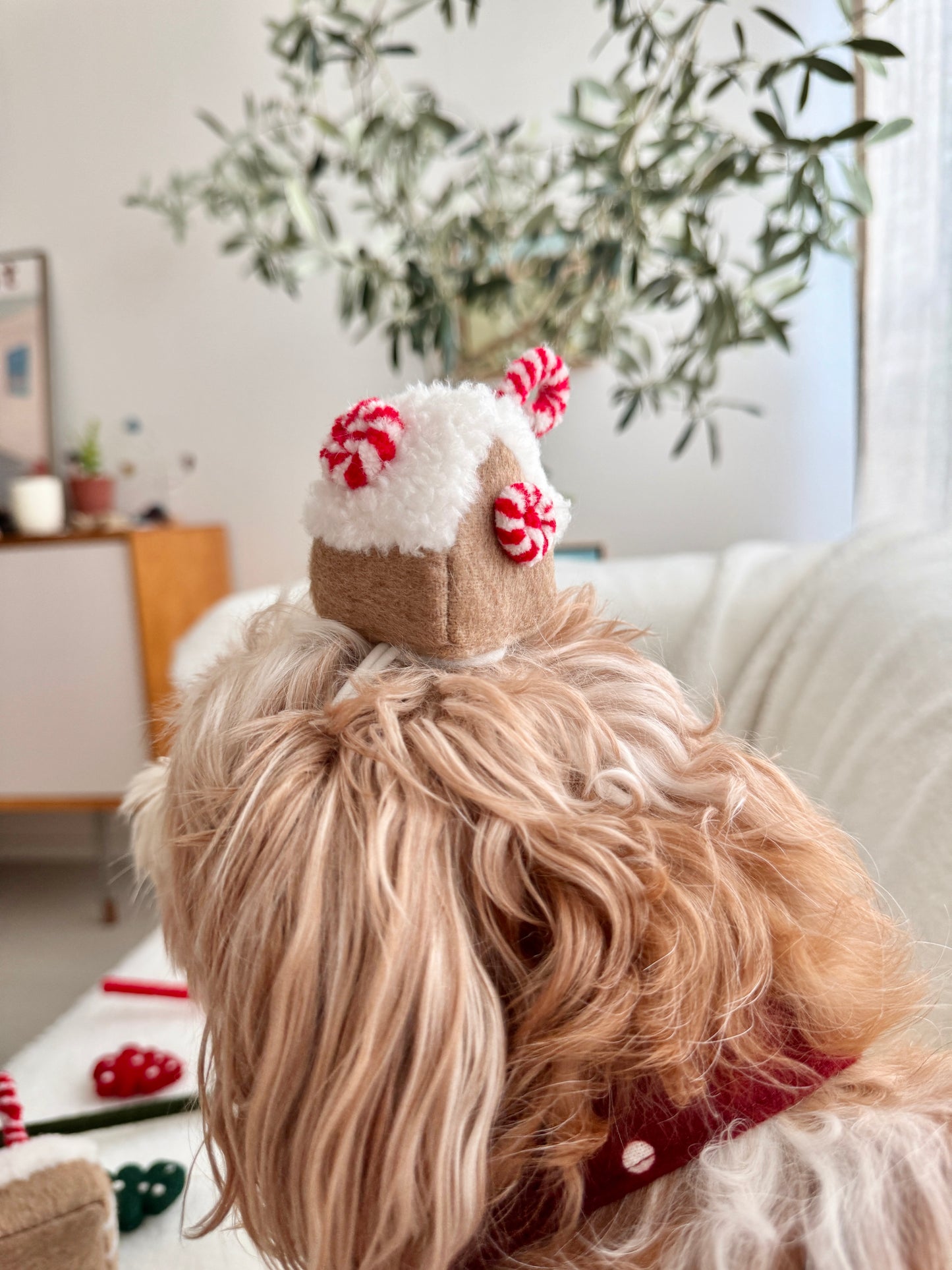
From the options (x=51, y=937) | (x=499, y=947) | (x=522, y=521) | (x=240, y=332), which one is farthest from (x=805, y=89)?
(x=51, y=937)

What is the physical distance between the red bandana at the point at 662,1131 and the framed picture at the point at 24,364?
2.92 m

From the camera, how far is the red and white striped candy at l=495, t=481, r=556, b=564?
445 mm

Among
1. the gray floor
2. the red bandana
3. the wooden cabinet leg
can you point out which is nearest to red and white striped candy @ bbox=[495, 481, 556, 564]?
the red bandana

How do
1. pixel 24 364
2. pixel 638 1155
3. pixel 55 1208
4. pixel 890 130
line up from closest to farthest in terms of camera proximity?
pixel 638 1155, pixel 55 1208, pixel 890 130, pixel 24 364

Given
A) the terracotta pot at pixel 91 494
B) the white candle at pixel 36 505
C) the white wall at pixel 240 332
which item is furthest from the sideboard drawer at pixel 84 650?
the white wall at pixel 240 332

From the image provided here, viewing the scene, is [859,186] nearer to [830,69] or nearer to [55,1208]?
[830,69]

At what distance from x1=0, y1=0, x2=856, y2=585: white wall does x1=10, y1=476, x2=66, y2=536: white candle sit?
35cm

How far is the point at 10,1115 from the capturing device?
2.20ft

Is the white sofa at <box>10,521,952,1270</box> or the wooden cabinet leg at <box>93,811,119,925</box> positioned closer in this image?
the white sofa at <box>10,521,952,1270</box>

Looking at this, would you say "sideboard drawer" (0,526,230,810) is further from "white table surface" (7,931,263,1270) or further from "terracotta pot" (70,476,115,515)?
"white table surface" (7,931,263,1270)

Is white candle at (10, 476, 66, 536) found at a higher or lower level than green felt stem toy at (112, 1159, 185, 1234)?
higher

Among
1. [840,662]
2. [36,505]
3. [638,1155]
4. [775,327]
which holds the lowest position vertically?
[638,1155]

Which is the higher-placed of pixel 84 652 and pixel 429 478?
pixel 429 478

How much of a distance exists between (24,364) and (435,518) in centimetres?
291
